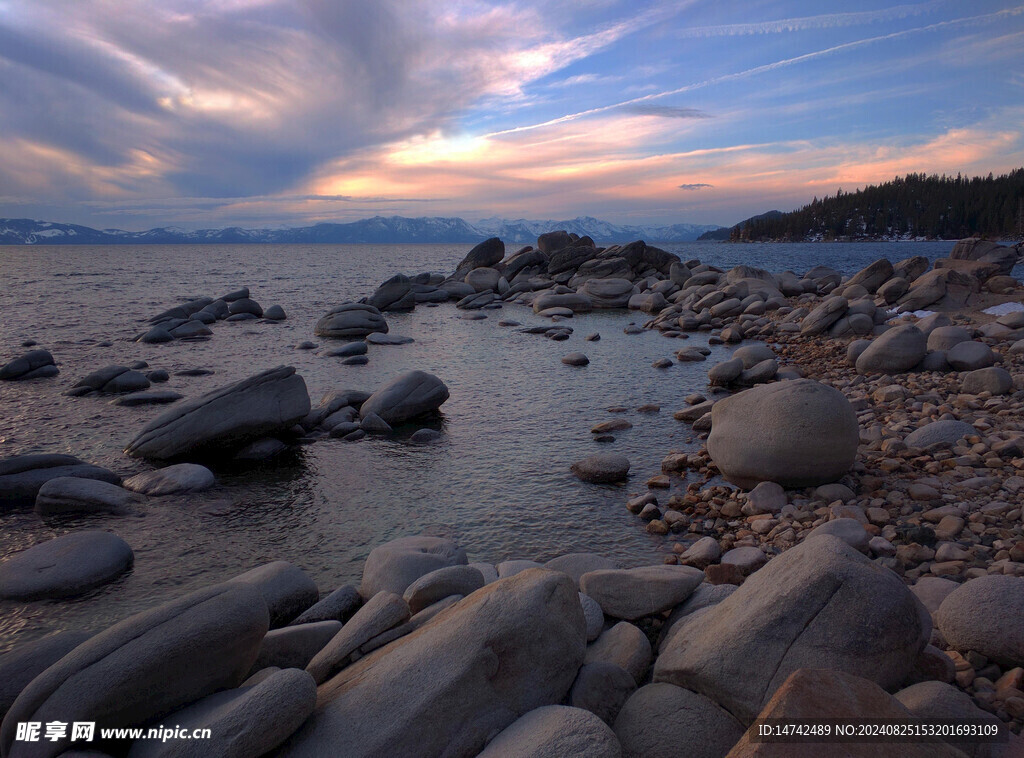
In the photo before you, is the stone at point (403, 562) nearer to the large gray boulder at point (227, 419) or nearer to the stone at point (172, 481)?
the stone at point (172, 481)

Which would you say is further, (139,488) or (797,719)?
(139,488)

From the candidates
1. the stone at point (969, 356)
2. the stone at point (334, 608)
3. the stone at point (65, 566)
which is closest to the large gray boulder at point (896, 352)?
the stone at point (969, 356)

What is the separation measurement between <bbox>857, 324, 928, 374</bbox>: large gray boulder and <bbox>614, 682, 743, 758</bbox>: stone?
41.6ft

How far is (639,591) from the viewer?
16.2 feet

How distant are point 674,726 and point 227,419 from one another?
9505 mm

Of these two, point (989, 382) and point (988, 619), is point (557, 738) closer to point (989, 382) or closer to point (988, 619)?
point (988, 619)

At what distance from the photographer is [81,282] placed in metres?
49.5

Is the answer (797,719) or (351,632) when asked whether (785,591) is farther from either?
(351,632)

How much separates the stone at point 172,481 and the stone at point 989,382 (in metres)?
13.7

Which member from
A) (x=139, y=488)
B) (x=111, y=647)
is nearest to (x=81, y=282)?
(x=139, y=488)

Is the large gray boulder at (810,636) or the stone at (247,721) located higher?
the large gray boulder at (810,636)

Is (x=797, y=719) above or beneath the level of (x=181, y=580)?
above

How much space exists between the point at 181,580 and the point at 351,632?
3672mm

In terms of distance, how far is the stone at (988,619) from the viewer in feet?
12.4
